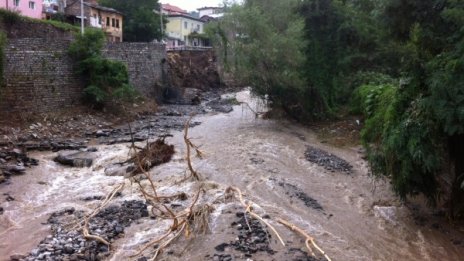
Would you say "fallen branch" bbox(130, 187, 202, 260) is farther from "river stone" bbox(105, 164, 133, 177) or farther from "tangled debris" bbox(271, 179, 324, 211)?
"river stone" bbox(105, 164, 133, 177)

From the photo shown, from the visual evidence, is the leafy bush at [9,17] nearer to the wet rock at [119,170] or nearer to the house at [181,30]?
the wet rock at [119,170]

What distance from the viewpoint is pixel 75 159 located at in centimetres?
1599

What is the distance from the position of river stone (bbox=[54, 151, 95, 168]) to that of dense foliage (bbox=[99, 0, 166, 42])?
104ft

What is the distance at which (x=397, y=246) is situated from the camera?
966cm

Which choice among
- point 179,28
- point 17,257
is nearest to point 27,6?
point 179,28

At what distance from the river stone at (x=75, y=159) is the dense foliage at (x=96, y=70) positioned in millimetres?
7510

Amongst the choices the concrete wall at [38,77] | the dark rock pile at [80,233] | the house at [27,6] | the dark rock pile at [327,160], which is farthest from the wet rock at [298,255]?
the house at [27,6]

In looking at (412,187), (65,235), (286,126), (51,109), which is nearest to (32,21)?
(51,109)

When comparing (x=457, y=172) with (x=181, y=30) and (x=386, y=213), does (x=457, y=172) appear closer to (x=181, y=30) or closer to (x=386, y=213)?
(x=386, y=213)

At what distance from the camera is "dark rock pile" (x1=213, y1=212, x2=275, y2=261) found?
8.63 m

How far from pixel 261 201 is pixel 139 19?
127ft

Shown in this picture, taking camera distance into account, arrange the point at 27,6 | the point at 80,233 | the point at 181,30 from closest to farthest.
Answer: the point at 80,233 < the point at 27,6 < the point at 181,30

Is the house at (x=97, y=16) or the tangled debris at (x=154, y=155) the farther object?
the house at (x=97, y=16)

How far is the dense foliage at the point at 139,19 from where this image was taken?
152ft
